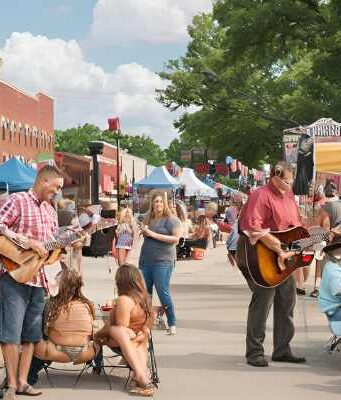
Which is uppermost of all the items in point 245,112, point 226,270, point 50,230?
point 245,112

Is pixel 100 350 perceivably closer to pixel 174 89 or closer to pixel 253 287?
pixel 253 287

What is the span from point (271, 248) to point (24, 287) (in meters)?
2.27

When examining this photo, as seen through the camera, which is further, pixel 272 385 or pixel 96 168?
pixel 96 168

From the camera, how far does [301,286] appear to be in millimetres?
13023

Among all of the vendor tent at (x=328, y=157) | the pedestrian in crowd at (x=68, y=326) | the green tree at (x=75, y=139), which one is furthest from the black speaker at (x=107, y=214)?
the green tree at (x=75, y=139)

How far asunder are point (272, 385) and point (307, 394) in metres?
0.38

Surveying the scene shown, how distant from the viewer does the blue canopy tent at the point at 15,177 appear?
18641 mm

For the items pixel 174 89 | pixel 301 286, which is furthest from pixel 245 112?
pixel 301 286

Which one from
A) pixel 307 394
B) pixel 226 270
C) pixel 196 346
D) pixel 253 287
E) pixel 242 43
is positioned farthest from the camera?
pixel 242 43

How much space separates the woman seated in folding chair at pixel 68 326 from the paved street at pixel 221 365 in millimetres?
261

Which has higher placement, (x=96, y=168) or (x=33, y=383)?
(x=96, y=168)

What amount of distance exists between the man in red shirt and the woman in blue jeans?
5.00 feet

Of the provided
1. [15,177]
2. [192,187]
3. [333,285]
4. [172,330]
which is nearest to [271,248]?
[333,285]

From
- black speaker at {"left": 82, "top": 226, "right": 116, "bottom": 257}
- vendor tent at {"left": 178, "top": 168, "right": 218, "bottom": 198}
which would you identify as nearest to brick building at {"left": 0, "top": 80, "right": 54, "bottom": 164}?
vendor tent at {"left": 178, "top": 168, "right": 218, "bottom": 198}
